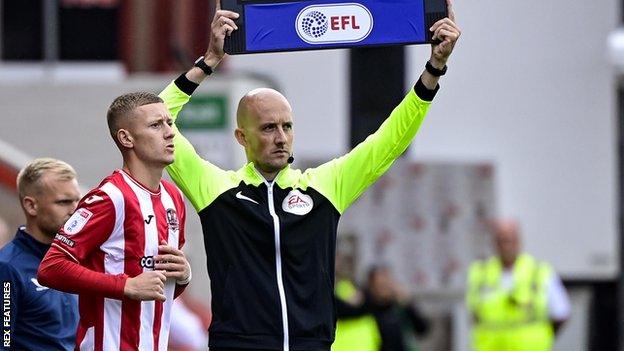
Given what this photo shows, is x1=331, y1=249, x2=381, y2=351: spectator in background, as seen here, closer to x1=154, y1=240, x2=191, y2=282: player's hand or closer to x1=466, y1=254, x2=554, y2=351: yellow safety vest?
x1=466, y1=254, x2=554, y2=351: yellow safety vest

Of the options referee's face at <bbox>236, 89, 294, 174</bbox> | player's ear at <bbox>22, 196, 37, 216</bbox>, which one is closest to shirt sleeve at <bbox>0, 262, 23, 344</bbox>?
player's ear at <bbox>22, 196, 37, 216</bbox>

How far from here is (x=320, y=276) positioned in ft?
22.6

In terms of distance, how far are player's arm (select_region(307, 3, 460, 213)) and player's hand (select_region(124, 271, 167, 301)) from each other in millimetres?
872

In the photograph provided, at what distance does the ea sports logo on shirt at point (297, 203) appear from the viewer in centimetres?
695

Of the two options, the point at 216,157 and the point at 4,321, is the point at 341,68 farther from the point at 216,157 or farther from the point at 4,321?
the point at 4,321

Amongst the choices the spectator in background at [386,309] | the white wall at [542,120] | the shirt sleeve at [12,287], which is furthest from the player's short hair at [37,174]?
the white wall at [542,120]

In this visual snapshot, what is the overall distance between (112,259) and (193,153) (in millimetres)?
688

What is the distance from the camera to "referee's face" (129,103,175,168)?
6.75 meters

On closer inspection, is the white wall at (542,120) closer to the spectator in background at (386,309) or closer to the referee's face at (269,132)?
the spectator in background at (386,309)

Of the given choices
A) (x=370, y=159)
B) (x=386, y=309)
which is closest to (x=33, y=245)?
(x=370, y=159)

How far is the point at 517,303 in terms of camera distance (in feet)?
46.4

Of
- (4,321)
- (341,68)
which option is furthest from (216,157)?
(4,321)

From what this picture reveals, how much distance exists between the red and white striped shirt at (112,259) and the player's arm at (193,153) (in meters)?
0.30

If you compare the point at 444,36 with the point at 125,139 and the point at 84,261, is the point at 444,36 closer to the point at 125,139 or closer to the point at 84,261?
the point at 125,139
